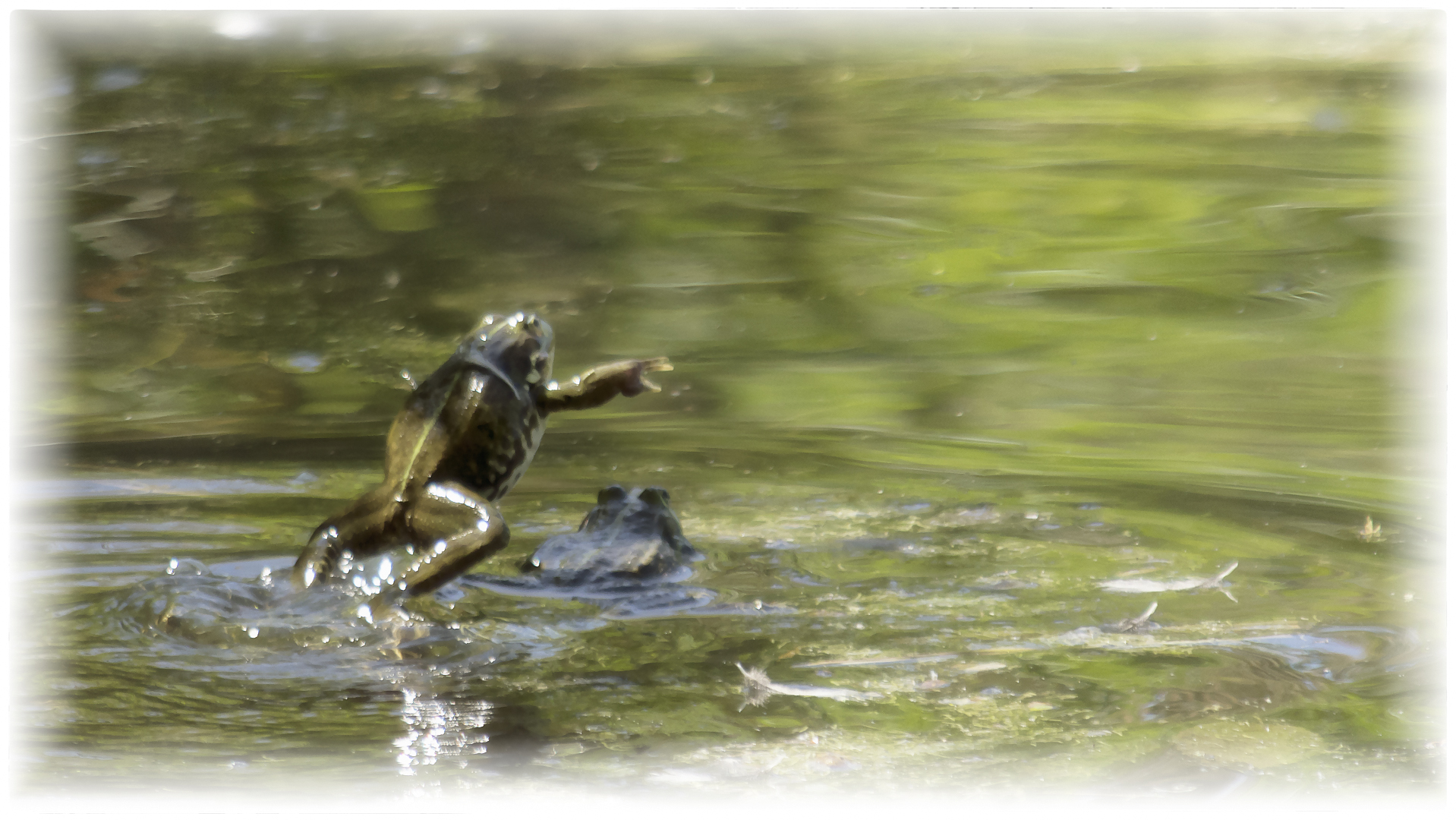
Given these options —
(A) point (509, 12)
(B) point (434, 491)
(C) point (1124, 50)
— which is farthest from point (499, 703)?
(C) point (1124, 50)

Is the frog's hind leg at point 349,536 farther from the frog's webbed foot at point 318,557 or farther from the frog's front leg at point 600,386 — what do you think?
the frog's front leg at point 600,386

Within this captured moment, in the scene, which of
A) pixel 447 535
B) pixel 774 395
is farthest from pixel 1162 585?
pixel 774 395

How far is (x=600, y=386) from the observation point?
4.00 m

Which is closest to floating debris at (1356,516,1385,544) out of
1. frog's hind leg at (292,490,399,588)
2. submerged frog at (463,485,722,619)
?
submerged frog at (463,485,722,619)

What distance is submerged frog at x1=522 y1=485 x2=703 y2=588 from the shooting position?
3.73 meters

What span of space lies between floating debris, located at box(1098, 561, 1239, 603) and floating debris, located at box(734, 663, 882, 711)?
0.89 meters

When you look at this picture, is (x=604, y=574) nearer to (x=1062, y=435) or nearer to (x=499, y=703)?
(x=499, y=703)

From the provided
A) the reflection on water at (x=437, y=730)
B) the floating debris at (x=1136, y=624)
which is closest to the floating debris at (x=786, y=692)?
the reflection on water at (x=437, y=730)

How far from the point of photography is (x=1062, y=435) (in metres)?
5.16

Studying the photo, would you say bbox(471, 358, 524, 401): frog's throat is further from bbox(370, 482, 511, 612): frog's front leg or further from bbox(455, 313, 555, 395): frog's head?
bbox(370, 482, 511, 612): frog's front leg

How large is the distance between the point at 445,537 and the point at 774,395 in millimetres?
2302

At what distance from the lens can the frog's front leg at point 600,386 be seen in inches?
157

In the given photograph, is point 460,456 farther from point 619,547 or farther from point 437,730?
point 437,730

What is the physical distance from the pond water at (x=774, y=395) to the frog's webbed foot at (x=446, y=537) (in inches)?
3.0
